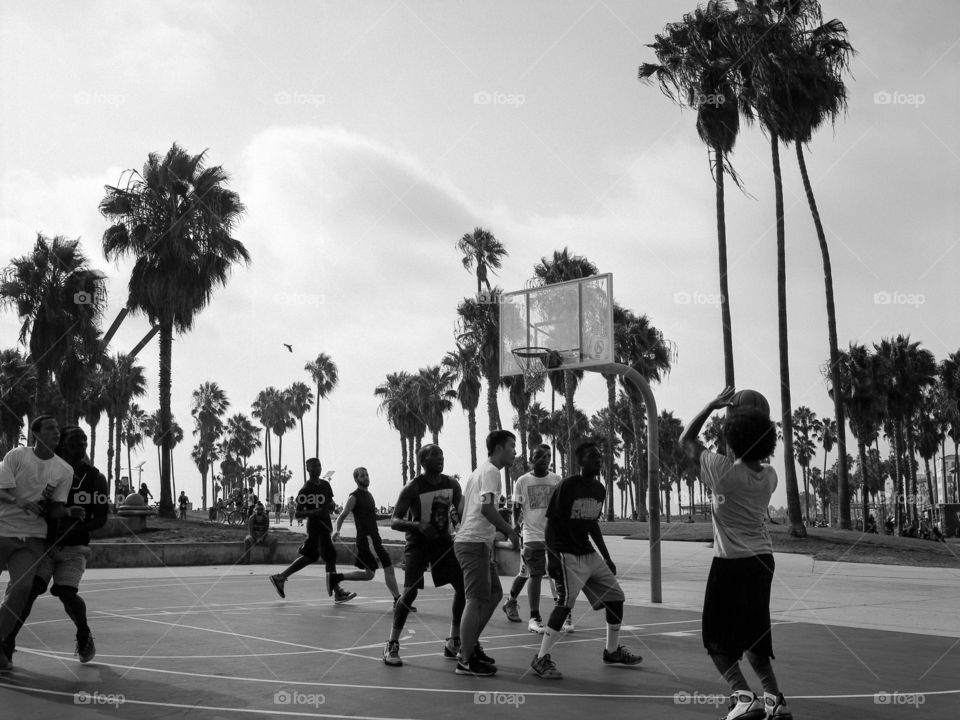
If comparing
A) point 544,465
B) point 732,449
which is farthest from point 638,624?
point 732,449

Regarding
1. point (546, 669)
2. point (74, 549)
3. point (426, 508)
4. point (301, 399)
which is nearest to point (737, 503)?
point (546, 669)

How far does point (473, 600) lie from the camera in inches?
286

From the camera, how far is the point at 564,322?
1756cm

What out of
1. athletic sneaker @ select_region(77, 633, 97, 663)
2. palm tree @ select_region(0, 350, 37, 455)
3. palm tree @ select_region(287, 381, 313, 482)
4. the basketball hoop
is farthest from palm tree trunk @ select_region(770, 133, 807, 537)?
palm tree @ select_region(287, 381, 313, 482)

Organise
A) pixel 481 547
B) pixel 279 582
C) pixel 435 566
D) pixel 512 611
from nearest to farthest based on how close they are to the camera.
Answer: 1. pixel 481 547
2. pixel 435 566
3. pixel 512 611
4. pixel 279 582

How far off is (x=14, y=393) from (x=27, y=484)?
39.9 metres

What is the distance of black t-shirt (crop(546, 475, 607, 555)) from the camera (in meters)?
7.72

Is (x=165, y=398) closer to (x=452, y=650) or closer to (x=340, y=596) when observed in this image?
(x=340, y=596)

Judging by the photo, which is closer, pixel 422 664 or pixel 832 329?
pixel 422 664

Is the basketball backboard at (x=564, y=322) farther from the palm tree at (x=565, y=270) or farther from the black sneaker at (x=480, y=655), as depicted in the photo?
the palm tree at (x=565, y=270)

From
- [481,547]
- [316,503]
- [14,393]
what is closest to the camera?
[481,547]

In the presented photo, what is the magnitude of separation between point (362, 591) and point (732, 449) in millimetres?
11576

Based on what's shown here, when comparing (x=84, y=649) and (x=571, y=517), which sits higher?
(x=571, y=517)

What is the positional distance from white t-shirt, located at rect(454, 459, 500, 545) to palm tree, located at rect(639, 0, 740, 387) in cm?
2309
